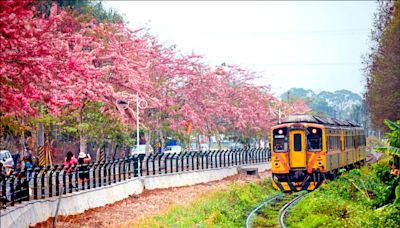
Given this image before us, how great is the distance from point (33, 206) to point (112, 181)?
9.90 meters

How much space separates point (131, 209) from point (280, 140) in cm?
878

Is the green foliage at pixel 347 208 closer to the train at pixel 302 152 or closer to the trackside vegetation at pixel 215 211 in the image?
the train at pixel 302 152

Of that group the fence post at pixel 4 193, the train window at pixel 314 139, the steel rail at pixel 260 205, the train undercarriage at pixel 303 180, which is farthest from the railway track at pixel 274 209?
the fence post at pixel 4 193

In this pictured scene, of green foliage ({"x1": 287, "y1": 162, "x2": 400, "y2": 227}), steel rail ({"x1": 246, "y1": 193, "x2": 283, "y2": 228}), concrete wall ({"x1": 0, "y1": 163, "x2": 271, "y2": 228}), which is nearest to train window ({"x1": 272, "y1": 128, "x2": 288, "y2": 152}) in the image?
green foliage ({"x1": 287, "y1": 162, "x2": 400, "y2": 227})

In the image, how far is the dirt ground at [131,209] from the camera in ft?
65.0

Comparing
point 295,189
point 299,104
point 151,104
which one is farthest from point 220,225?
point 299,104

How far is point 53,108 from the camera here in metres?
19.9

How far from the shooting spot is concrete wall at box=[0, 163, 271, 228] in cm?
1686

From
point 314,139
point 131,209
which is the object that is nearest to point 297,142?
point 314,139

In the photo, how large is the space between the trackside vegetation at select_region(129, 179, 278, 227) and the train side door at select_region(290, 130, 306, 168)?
8.31ft

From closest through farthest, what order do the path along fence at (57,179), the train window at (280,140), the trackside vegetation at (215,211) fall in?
the path along fence at (57,179) < the trackside vegetation at (215,211) < the train window at (280,140)

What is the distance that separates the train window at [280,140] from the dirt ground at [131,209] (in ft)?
13.0

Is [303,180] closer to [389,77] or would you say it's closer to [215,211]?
[215,211]

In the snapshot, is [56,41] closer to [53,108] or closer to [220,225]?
[53,108]
